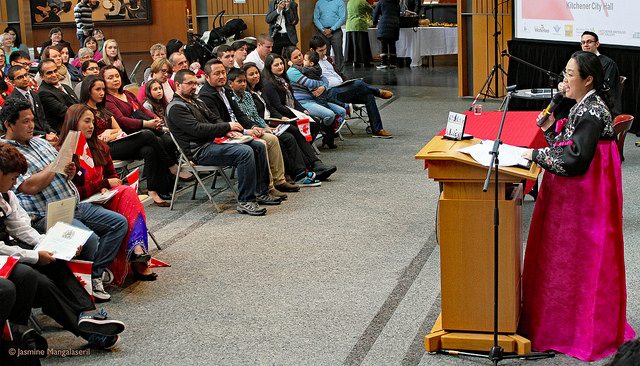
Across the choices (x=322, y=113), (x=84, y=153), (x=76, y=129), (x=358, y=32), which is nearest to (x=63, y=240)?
(x=84, y=153)

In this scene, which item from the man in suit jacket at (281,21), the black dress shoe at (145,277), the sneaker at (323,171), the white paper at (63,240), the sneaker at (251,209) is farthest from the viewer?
the man in suit jacket at (281,21)

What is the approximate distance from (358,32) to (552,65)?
7.83m

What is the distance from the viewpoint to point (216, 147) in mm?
6395

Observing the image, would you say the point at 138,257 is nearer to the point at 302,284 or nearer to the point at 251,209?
the point at 302,284

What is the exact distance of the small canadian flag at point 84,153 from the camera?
465 cm

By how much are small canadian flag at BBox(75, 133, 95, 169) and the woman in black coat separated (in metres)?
12.4

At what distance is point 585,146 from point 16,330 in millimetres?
2654

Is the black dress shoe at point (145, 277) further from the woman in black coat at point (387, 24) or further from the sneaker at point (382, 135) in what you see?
the woman in black coat at point (387, 24)

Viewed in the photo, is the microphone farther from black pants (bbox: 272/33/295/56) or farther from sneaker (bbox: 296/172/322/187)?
black pants (bbox: 272/33/295/56)

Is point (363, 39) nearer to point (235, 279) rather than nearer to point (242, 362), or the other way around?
point (235, 279)

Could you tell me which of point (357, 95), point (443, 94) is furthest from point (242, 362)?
point (443, 94)

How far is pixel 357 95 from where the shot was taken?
30.4 ft

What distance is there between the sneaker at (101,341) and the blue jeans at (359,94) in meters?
5.85

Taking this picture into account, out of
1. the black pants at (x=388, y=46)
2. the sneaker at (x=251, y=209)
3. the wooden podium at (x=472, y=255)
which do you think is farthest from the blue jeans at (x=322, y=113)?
the black pants at (x=388, y=46)
